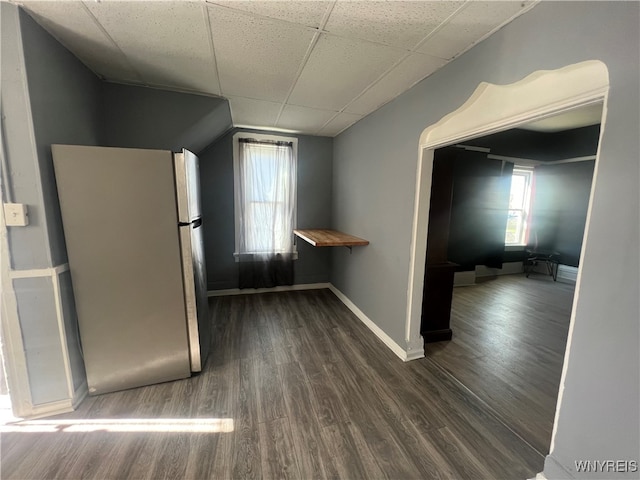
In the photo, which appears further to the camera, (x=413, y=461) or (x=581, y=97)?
(x=413, y=461)

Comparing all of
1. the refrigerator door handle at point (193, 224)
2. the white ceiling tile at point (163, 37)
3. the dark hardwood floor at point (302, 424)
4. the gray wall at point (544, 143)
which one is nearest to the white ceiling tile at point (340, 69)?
the white ceiling tile at point (163, 37)

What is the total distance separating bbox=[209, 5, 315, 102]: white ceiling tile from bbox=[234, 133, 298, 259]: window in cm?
130

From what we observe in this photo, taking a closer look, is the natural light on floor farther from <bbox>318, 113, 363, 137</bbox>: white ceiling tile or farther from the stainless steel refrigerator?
<bbox>318, 113, 363, 137</bbox>: white ceiling tile

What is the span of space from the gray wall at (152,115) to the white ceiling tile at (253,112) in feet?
0.59

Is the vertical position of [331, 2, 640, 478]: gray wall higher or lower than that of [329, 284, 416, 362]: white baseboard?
higher

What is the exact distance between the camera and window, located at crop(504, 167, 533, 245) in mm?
5086

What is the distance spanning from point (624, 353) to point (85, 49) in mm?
3429

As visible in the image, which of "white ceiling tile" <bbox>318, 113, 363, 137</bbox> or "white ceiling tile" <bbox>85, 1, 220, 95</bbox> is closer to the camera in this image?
"white ceiling tile" <bbox>85, 1, 220, 95</bbox>

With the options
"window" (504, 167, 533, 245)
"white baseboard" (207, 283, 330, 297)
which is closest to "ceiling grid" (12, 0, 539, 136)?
"white baseboard" (207, 283, 330, 297)

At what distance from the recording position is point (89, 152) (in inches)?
64.2

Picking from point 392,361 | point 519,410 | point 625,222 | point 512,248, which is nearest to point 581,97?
point 625,222

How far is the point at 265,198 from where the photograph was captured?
3.77 metres

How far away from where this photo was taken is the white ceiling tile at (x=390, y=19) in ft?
4.21

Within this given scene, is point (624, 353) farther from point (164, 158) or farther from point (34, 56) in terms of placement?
point (34, 56)
